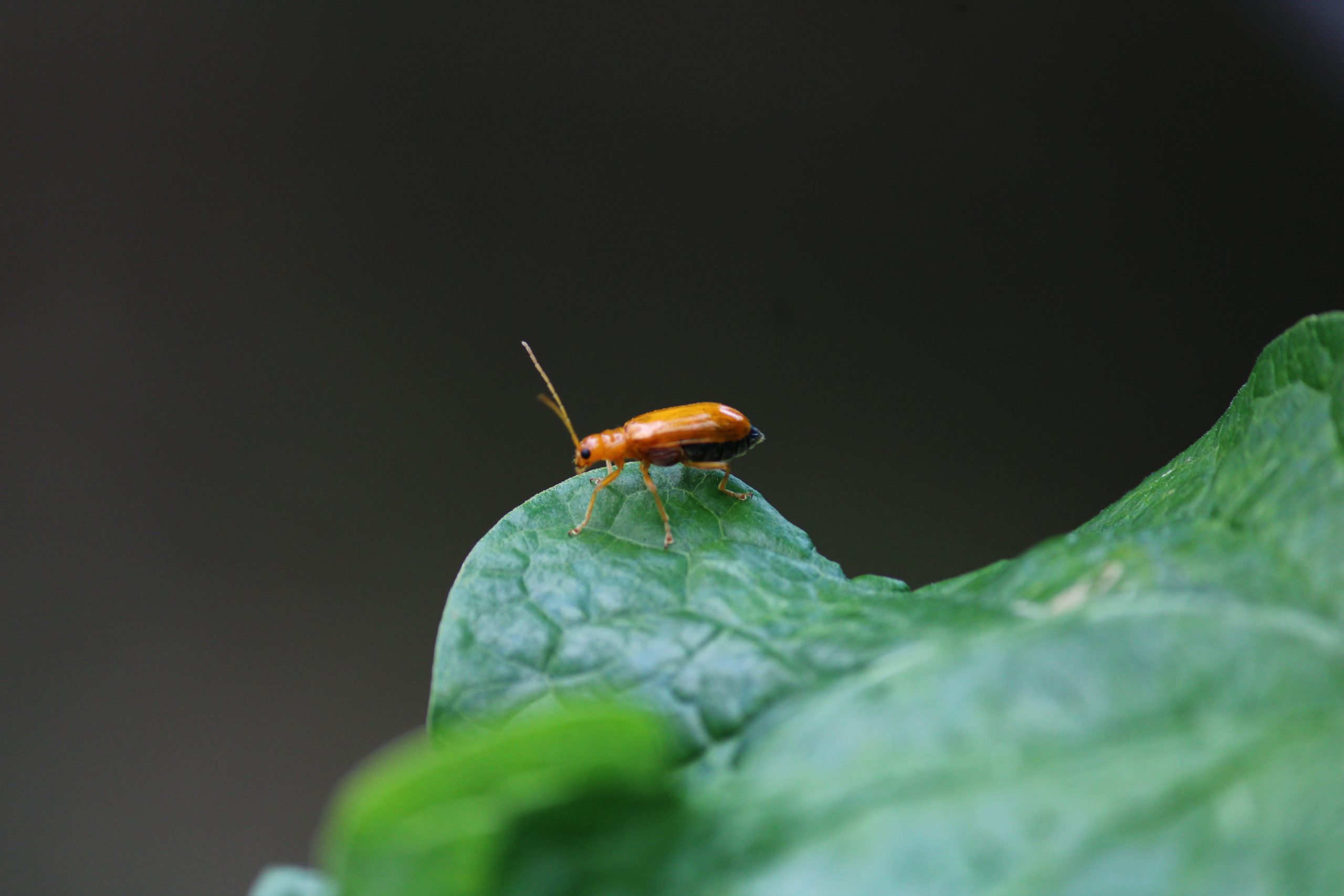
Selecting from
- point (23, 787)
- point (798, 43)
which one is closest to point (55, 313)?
point (23, 787)

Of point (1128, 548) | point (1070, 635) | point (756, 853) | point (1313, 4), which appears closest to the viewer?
point (756, 853)

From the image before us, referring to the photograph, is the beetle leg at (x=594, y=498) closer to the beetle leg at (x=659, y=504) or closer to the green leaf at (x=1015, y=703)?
the beetle leg at (x=659, y=504)

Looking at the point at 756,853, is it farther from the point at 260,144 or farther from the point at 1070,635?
the point at 260,144

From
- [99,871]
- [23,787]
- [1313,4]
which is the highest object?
[1313,4]

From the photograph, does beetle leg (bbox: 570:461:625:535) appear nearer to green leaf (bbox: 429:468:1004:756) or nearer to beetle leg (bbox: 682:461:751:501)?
green leaf (bbox: 429:468:1004:756)

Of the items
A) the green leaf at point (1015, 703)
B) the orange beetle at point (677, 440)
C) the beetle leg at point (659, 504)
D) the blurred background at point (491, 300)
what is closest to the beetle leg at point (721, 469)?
the orange beetle at point (677, 440)
